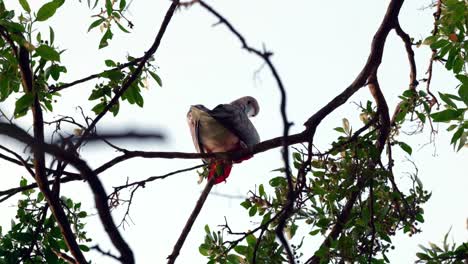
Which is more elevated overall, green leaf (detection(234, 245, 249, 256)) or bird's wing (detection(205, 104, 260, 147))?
bird's wing (detection(205, 104, 260, 147))

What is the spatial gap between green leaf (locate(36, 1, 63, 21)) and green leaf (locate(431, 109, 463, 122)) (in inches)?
73.9

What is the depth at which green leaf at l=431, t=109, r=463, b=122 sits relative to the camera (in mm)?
3355

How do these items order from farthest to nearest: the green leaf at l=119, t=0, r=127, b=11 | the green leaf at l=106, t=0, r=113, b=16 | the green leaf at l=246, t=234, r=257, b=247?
the green leaf at l=119, t=0, r=127, b=11, the green leaf at l=106, t=0, r=113, b=16, the green leaf at l=246, t=234, r=257, b=247

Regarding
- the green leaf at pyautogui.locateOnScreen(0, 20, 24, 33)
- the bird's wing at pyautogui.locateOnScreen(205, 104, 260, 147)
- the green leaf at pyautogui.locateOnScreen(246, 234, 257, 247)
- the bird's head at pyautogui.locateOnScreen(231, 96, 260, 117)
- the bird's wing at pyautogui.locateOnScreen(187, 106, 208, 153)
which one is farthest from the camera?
the bird's head at pyautogui.locateOnScreen(231, 96, 260, 117)

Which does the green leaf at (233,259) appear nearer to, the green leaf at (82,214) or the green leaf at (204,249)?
the green leaf at (204,249)

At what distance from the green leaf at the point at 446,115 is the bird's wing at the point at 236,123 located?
2.52m

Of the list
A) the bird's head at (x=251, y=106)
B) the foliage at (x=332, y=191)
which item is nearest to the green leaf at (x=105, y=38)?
the foliage at (x=332, y=191)

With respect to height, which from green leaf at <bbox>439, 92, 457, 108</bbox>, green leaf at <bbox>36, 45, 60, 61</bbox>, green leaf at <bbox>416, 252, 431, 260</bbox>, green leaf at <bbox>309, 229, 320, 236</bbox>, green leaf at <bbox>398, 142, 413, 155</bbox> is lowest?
green leaf at <bbox>416, 252, 431, 260</bbox>

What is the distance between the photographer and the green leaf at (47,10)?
9.81 ft

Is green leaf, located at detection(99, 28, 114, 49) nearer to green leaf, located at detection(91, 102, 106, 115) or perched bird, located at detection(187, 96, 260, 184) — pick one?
green leaf, located at detection(91, 102, 106, 115)

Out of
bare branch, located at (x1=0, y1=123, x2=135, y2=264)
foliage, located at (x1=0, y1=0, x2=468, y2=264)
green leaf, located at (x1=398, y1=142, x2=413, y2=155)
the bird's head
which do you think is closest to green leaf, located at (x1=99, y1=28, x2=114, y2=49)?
foliage, located at (x1=0, y1=0, x2=468, y2=264)

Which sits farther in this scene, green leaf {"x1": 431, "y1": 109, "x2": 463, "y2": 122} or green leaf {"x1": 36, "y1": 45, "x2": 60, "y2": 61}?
green leaf {"x1": 431, "y1": 109, "x2": 463, "y2": 122}

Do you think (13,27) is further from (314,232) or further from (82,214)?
(314,232)

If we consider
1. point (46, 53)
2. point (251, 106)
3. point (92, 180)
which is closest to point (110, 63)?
point (46, 53)
